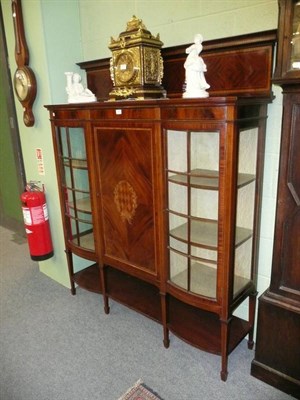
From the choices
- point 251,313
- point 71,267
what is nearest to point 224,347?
point 251,313

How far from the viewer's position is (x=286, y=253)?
5.13ft

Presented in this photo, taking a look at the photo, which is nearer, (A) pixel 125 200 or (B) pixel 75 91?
(A) pixel 125 200

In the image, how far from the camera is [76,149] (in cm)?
226

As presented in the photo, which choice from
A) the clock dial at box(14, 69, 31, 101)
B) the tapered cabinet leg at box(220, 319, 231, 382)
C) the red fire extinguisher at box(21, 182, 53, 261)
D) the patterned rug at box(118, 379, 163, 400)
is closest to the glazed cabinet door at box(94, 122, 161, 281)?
the tapered cabinet leg at box(220, 319, 231, 382)

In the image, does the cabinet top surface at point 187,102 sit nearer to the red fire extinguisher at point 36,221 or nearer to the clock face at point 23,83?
the clock face at point 23,83

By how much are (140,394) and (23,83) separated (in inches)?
89.0

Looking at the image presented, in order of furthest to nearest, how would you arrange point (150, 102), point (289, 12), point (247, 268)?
point (247, 268) < point (150, 102) < point (289, 12)

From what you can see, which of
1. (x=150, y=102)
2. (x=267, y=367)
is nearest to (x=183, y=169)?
(x=150, y=102)

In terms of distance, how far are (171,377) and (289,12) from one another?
1.91 metres

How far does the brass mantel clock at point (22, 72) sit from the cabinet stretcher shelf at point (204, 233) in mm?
1557

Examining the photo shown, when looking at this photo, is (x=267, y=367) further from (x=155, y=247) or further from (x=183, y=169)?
(x=183, y=169)

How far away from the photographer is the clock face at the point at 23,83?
2398 mm

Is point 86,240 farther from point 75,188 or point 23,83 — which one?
point 23,83

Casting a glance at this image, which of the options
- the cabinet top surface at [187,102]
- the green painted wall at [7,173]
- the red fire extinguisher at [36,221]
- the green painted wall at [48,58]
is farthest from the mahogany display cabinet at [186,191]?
the green painted wall at [7,173]
